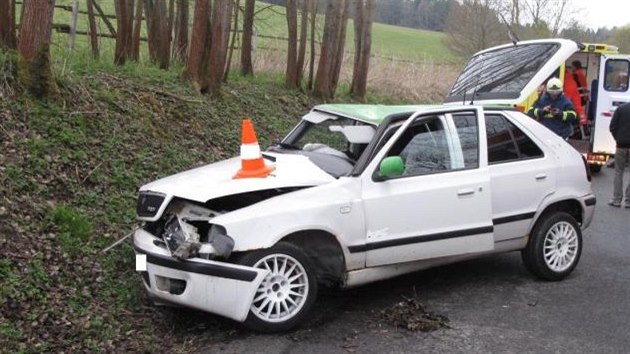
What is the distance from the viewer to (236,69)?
1739cm

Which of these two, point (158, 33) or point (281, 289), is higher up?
point (158, 33)

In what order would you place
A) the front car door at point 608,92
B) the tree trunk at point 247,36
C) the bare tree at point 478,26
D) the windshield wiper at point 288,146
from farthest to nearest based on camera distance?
the bare tree at point 478,26
the tree trunk at point 247,36
the front car door at point 608,92
the windshield wiper at point 288,146

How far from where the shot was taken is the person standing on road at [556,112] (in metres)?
9.45

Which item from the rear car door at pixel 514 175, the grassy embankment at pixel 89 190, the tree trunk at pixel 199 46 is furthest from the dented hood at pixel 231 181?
the tree trunk at pixel 199 46

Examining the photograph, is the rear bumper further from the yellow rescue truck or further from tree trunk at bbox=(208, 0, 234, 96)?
tree trunk at bbox=(208, 0, 234, 96)

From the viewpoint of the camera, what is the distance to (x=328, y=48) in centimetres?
1672

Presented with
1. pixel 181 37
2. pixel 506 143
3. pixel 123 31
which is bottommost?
pixel 506 143

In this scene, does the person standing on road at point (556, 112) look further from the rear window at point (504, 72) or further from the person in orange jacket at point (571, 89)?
the person in orange jacket at point (571, 89)

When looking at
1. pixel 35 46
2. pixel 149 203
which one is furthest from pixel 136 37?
pixel 149 203

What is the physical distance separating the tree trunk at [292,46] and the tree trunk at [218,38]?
12.9ft

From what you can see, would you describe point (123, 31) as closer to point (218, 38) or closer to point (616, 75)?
point (218, 38)

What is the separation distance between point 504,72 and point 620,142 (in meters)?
2.35

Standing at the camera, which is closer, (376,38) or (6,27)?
(6,27)

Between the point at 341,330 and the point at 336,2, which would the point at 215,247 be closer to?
the point at 341,330
